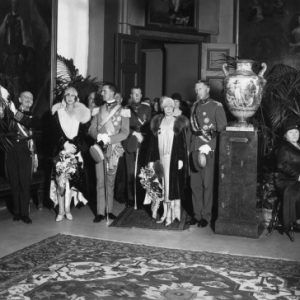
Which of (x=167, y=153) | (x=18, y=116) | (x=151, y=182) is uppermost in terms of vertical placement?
(x=18, y=116)

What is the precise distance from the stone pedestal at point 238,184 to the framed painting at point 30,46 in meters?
3.30

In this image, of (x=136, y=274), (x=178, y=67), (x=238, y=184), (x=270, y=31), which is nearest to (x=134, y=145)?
(x=238, y=184)

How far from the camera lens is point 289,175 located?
6074 millimetres

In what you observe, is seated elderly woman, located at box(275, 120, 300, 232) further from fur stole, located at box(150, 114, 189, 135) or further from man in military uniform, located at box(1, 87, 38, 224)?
man in military uniform, located at box(1, 87, 38, 224)

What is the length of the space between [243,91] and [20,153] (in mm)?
2793

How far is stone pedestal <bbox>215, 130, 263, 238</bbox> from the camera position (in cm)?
611

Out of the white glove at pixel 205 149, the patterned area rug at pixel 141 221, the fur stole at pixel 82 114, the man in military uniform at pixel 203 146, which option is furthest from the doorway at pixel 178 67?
the white glove at pixel 205 149

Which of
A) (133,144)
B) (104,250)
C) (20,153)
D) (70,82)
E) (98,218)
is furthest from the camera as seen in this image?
(70,82)

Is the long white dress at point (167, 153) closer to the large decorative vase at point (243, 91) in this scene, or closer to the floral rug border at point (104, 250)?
the large decorative vase at point (243, 91)

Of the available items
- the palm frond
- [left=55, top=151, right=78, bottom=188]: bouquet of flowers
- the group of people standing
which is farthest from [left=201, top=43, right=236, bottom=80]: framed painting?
[left=55, top=151, right=78, bottom=188]: bouquet of flowers

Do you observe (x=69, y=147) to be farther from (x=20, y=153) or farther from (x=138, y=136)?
(x=138, y=136)

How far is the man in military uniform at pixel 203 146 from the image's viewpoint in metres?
6.56

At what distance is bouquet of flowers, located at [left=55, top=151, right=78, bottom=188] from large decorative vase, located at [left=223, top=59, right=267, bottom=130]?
2.02 metres

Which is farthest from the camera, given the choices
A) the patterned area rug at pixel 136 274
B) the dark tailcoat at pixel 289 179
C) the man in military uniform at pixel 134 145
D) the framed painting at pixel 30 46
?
the framed painting at pixel 30 46
